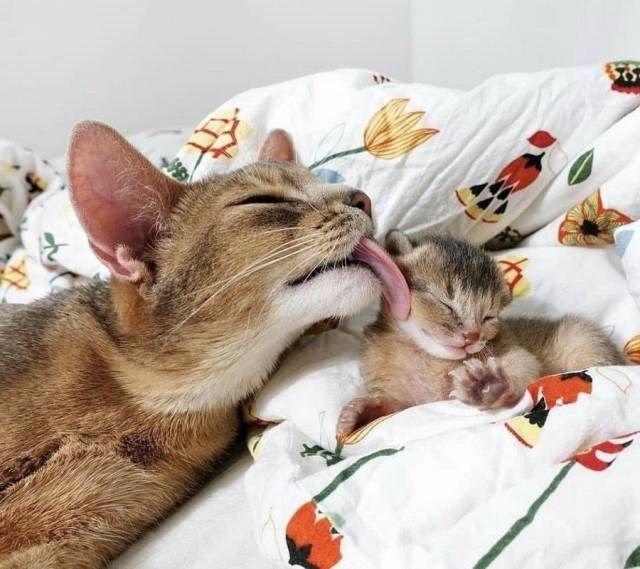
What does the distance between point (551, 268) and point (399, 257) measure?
0.38 m

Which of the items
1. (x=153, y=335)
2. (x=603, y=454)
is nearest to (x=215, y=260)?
(x=153, y=335)

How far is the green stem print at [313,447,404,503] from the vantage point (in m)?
0.87

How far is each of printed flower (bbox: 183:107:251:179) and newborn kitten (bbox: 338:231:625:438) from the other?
1.77 ft

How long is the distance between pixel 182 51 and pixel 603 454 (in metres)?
2.31

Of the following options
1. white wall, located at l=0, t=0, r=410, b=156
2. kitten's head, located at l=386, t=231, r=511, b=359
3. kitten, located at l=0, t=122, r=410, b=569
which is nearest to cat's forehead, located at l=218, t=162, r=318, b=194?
kitten, located at l=0, t=122, r=410, b=569

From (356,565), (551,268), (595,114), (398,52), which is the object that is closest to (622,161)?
(595,114)

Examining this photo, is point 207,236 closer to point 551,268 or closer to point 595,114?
point 551,268

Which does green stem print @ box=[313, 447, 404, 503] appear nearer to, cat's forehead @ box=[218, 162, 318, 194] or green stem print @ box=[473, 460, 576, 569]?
green stem print @ box=[473, 460, 576, 569]

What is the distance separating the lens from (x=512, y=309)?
139 cm

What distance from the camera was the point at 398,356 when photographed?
1172 millimetres

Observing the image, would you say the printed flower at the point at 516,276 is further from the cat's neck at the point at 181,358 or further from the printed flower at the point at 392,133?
the cat's neck at the point at 181,358

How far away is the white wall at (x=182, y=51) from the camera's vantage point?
247 cm

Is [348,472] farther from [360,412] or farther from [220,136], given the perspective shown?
[220,136]

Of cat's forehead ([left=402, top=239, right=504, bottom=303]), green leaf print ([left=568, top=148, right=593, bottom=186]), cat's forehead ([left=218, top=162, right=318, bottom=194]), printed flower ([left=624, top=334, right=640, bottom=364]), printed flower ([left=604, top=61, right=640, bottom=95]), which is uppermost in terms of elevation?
printed flower ([left=604, top=61, right=640, bottom=95])
